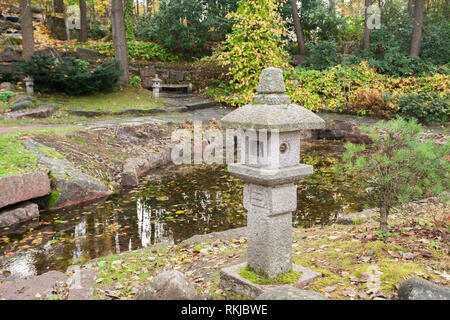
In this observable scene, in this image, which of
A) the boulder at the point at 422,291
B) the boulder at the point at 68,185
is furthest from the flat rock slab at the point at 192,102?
the boulder at the point at 422,291

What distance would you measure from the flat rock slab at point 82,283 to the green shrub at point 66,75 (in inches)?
490

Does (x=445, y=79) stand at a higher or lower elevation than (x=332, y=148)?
higher

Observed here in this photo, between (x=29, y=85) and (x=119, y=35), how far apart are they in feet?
15.4

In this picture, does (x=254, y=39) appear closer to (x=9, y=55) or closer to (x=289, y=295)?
(x=289, y=295)

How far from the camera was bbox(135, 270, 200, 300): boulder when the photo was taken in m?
3.37

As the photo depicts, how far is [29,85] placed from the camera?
15430 mm

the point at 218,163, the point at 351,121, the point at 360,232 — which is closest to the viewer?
the point at 360,232

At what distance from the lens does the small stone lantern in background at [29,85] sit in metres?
15.3

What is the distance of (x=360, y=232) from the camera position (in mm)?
5473

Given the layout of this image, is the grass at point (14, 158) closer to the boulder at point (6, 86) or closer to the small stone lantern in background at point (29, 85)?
the small stone lantern in background at point (29, 85)
